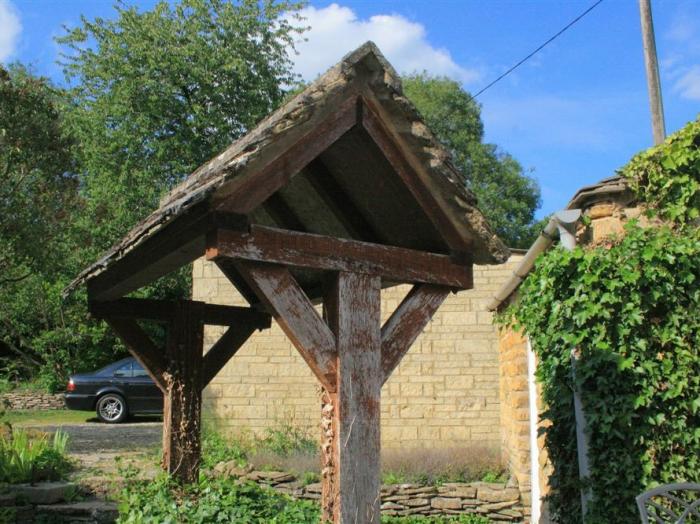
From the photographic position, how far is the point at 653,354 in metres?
5.30

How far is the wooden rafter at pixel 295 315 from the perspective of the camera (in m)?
3.68

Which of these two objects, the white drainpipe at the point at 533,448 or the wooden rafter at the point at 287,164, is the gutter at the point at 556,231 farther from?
the wooden rafter at the point at 287,164

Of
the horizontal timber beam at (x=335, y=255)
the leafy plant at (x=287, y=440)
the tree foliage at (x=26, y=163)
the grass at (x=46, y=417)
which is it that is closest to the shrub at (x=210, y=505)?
the horizontal timber beam at (x=335, y=255)

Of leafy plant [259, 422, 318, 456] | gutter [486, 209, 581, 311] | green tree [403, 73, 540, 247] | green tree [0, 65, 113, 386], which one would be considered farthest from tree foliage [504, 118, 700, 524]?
green tree [403, 73, 540, 247]

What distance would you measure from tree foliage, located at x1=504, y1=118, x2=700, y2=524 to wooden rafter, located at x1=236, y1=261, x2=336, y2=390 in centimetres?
239

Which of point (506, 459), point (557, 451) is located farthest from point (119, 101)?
point (557, 451)

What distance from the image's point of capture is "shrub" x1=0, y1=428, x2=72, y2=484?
8.26 meters

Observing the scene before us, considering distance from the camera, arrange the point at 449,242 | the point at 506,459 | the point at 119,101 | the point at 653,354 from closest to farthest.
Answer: the point at 449,242 < the point at 653,354 < the point at 506,459 < the point at 119,101

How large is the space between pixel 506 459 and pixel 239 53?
1306 centimetres

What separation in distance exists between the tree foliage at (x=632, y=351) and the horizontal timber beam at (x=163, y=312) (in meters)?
2.36

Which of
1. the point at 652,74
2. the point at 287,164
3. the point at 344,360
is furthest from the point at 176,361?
the point at 652,74

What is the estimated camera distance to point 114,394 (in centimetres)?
1684

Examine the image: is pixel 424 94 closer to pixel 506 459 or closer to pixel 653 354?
pixel 506 459

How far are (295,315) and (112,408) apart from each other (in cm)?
1443
